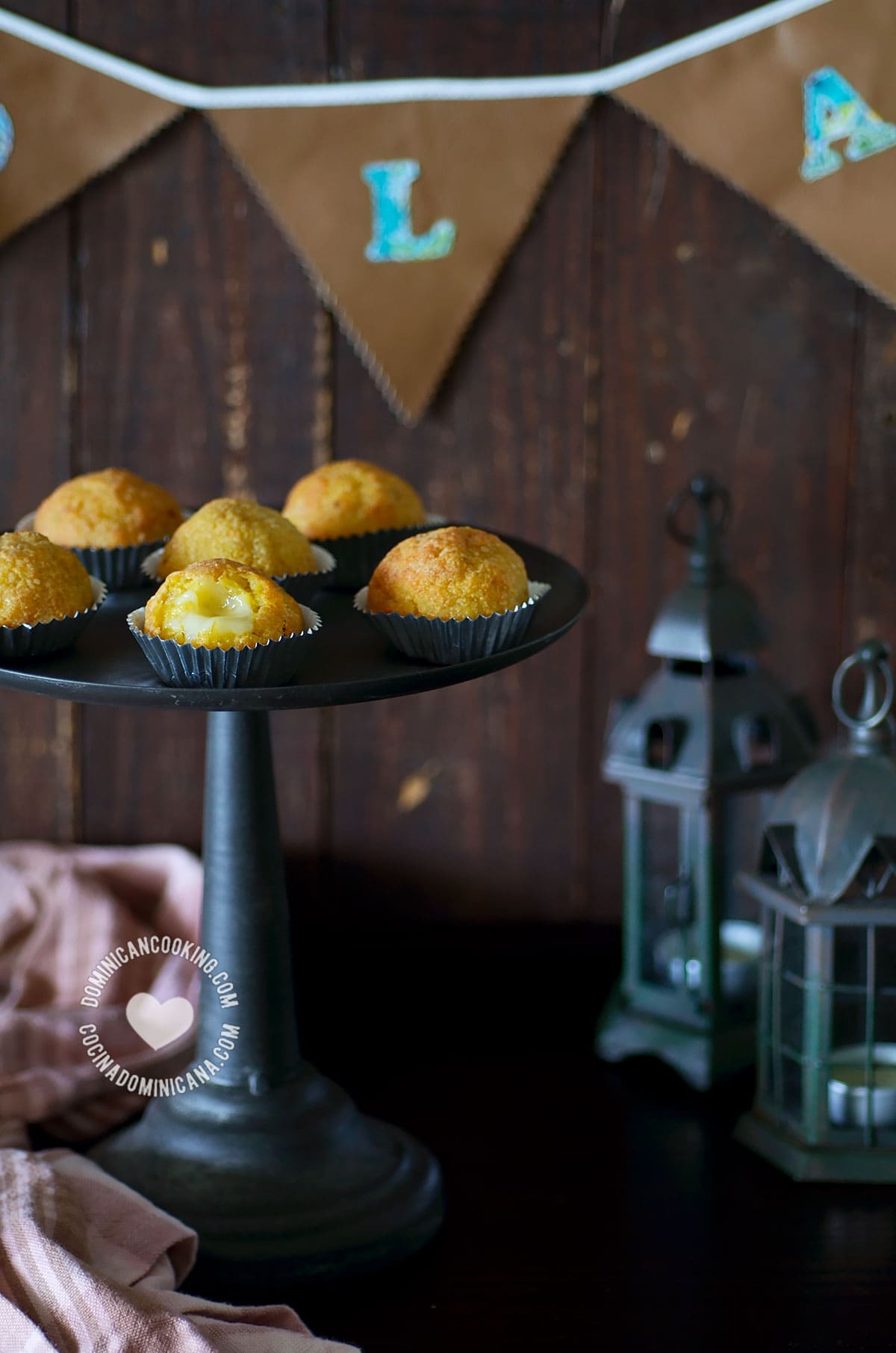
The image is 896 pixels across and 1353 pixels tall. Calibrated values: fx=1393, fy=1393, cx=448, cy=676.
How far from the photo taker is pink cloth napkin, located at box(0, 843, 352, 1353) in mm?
853

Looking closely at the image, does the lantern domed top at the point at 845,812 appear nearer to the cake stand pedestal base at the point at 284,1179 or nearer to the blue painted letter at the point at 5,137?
the cake stand pedestal base at the point at 284,1179

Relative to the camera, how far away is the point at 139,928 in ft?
4.53

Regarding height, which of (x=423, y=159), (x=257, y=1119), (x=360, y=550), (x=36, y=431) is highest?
(x=423, y=159)

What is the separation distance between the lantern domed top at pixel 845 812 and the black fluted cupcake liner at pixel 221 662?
0.47 m

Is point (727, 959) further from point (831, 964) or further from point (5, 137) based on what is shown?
point (5, 137)

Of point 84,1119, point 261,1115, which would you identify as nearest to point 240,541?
point 261,1115

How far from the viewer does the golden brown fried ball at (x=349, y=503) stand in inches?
43.6

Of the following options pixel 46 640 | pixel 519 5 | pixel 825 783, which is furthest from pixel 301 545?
pixel 519 5

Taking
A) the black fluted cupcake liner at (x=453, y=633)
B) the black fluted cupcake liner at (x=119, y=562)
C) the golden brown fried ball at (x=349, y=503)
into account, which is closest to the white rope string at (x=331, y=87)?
the golden brown fried ball at (x=349, y=503)

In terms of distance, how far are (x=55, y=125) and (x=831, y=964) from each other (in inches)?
42.0

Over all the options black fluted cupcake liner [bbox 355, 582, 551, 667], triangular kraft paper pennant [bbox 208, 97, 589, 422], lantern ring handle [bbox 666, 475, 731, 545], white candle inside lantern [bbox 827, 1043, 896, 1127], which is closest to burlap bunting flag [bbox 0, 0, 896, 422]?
triangular kraft paper pennant [bbox 208, 97, 589, 422]

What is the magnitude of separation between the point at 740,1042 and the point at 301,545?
65 cm

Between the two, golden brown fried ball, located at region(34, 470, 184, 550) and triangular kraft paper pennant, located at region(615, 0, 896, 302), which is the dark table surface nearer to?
golden brown fried ball, located at region(34, 470, 184, 550)

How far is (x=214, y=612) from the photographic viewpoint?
856 mm
